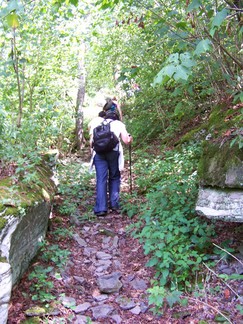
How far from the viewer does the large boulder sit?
308 centimetres

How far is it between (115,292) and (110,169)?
2.93m

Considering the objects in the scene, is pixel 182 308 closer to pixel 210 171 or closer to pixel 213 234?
pixel 213 234

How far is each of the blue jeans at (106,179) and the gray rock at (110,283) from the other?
203cm

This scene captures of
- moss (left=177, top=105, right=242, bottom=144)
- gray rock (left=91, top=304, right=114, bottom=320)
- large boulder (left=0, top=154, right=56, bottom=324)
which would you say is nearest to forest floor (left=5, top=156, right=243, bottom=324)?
gray rock (left=91, top=304, right=114, bottom=320)

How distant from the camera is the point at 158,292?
343 cm

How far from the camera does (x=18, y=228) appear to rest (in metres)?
3.70

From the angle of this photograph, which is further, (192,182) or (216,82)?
(216,82)

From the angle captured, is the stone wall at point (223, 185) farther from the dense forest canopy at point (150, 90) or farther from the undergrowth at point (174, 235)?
the undergrowth at point (174, 235)

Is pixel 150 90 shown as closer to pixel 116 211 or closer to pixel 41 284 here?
pixel 116 211

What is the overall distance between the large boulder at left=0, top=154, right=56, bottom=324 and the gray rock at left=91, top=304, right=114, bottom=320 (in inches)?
37.0

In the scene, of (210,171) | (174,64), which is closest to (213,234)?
(210,171)

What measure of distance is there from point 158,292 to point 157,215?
177 centimetres

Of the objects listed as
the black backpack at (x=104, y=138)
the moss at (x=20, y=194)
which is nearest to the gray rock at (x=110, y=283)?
the moss at (x=20, y=194)

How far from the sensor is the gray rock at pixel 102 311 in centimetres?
362
